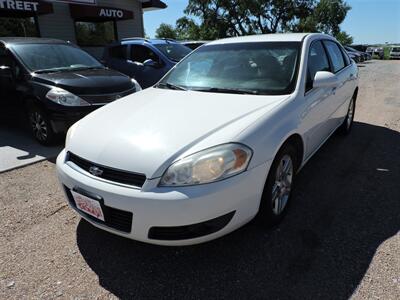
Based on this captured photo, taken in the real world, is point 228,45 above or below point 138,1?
below

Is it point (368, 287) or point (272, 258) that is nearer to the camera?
point (368, 287)

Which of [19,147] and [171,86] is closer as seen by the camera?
→ [171,86]

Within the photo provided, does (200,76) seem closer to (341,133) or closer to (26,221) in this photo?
(26,221)

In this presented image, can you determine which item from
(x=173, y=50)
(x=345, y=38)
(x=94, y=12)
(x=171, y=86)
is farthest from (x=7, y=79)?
(x=345, y=38)

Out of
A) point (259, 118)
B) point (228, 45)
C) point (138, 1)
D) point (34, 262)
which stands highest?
point (138, 1)

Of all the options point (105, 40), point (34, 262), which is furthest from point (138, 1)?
point (34, 262)

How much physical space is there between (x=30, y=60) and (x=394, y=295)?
18.4ft

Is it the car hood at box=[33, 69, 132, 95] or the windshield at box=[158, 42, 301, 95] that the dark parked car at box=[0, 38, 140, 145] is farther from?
the windshield at box=[158, 42, 301, 95]

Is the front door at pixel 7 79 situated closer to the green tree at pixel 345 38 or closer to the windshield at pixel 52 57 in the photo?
the windshield at pixel 52 57

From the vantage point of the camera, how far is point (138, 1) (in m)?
15.3

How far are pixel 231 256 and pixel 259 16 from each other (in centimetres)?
3731

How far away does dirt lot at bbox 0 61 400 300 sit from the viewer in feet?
7.23

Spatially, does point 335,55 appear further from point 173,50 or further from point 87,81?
point 173,50

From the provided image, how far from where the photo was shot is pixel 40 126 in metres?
5.05
